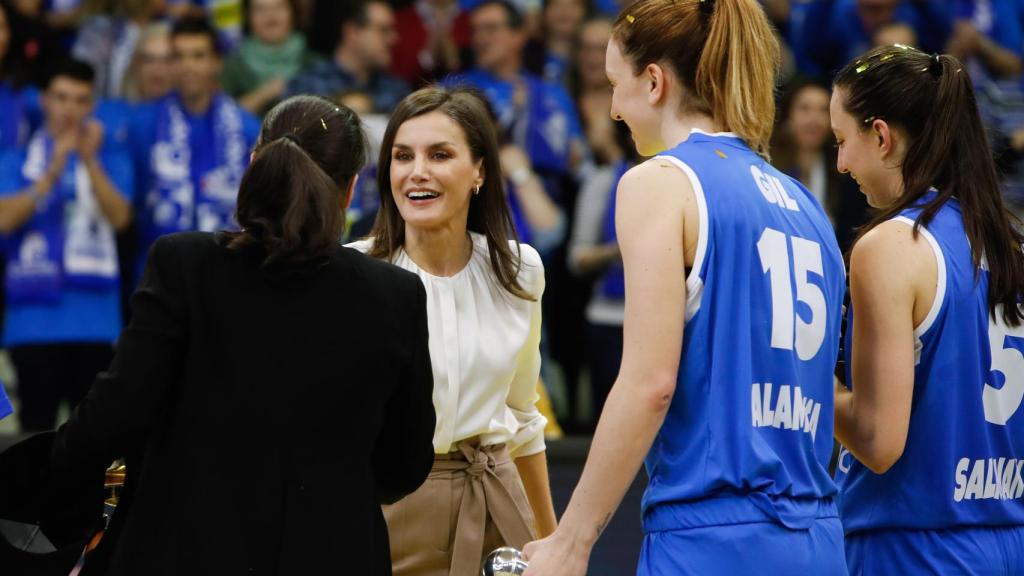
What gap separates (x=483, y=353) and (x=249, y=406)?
899 mm

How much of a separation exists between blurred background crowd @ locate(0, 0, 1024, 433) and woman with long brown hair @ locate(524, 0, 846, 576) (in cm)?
374

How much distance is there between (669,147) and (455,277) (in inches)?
32.1

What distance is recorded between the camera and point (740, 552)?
232 cm

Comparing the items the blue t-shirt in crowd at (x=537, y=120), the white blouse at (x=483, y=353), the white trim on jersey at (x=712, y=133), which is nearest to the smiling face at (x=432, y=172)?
the white blouse at (x=483, y=353)

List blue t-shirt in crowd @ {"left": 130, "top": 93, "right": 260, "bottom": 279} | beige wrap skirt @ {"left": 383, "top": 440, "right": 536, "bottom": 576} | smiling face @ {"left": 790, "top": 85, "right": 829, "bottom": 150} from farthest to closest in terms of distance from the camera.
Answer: blue t-shirt in crowd @ {"left": 130, "top": 93, "right": 260, "bottom": 279}, smiling face @ {"left": 790, "top": 85, "right": 829, "bottom": 150}, beige wrap skirt @ {"left": 383, "top": 440, "right": 536, "bottom": 576}

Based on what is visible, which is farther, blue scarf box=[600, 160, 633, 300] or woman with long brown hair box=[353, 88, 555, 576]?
blue scarf box=[600, 160, 633, 300]

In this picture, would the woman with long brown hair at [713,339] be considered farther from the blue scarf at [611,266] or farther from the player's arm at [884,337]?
the blue scarf at [611,266]

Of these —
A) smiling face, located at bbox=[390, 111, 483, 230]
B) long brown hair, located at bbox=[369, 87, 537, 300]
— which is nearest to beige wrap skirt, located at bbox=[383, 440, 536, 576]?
long brown hair, located at bbox=[369, 87, 537, 300]

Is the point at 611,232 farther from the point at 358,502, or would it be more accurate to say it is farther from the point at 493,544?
the point at 358,502

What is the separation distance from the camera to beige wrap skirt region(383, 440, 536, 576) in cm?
304

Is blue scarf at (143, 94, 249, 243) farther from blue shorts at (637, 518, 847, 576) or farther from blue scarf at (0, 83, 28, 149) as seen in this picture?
blue shorts at (637, 518, 847, 576)

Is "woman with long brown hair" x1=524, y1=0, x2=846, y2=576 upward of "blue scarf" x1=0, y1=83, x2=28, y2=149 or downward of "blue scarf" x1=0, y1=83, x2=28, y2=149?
downward

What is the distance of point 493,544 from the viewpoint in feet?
10.3

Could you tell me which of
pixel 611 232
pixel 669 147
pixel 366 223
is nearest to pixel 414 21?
pixel 611 232
